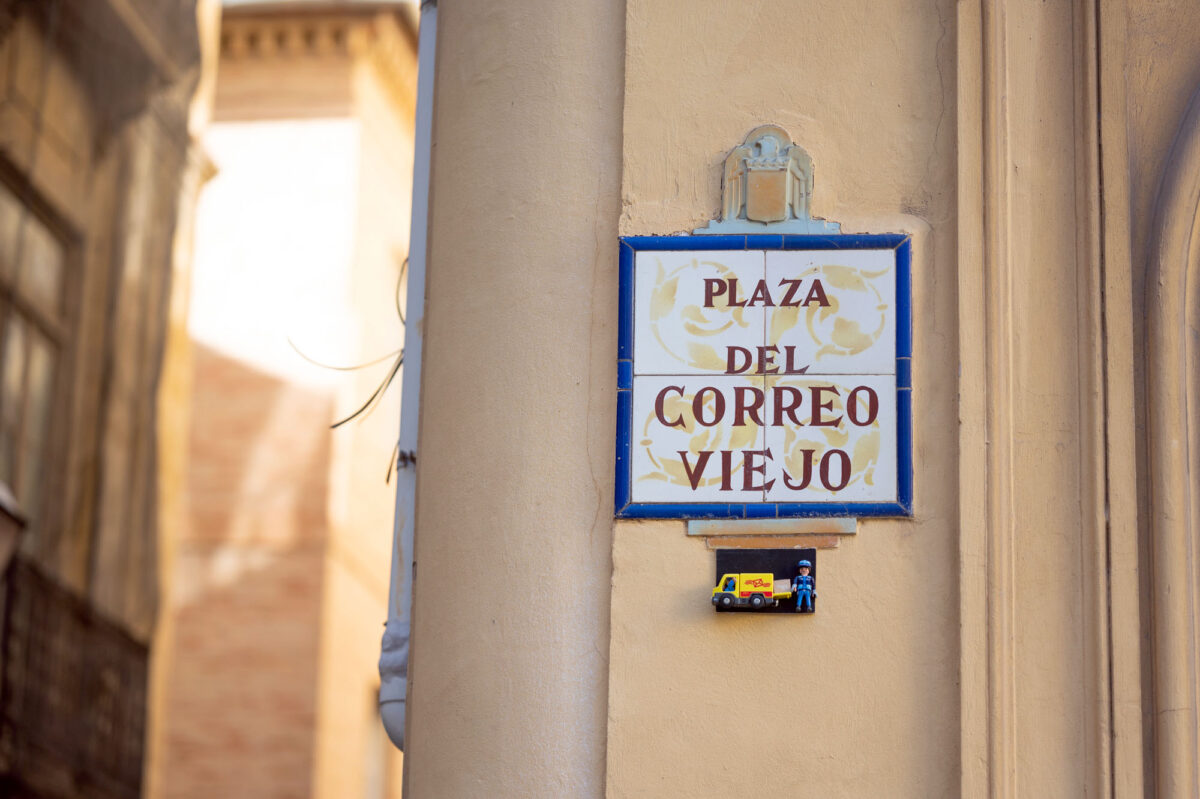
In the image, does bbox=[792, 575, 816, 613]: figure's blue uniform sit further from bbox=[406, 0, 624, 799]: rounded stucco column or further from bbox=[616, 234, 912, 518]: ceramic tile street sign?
bbox=[406, 0, 624, 799]: rounded stucco column

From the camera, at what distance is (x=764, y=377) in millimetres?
4930

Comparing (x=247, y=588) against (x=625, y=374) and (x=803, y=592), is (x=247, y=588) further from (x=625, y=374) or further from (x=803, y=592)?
(x=803, y=592)

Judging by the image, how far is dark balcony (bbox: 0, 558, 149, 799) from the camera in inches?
639

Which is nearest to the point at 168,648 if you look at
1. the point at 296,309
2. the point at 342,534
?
the point at 342,534

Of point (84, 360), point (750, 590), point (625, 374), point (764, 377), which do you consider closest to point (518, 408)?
point (625, 374)

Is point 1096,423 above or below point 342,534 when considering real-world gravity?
below

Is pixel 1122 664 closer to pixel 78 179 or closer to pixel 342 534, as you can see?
pixel 78 179

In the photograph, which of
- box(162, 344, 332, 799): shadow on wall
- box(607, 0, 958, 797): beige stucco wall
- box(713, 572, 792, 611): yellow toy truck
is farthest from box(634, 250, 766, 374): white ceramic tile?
box(162, 344, 332, 799): shadow on wall

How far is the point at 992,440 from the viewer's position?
4.84 meters

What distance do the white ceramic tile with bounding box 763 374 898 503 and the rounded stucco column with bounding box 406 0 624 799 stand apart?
0.43 metres

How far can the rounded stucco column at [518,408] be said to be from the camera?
15.7 feet

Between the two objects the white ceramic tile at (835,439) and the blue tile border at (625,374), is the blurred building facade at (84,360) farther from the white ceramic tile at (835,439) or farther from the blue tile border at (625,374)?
the white ceramic tile at (835,439)

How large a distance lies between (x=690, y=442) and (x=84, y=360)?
14783 mm

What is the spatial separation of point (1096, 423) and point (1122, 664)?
1.96 feet
